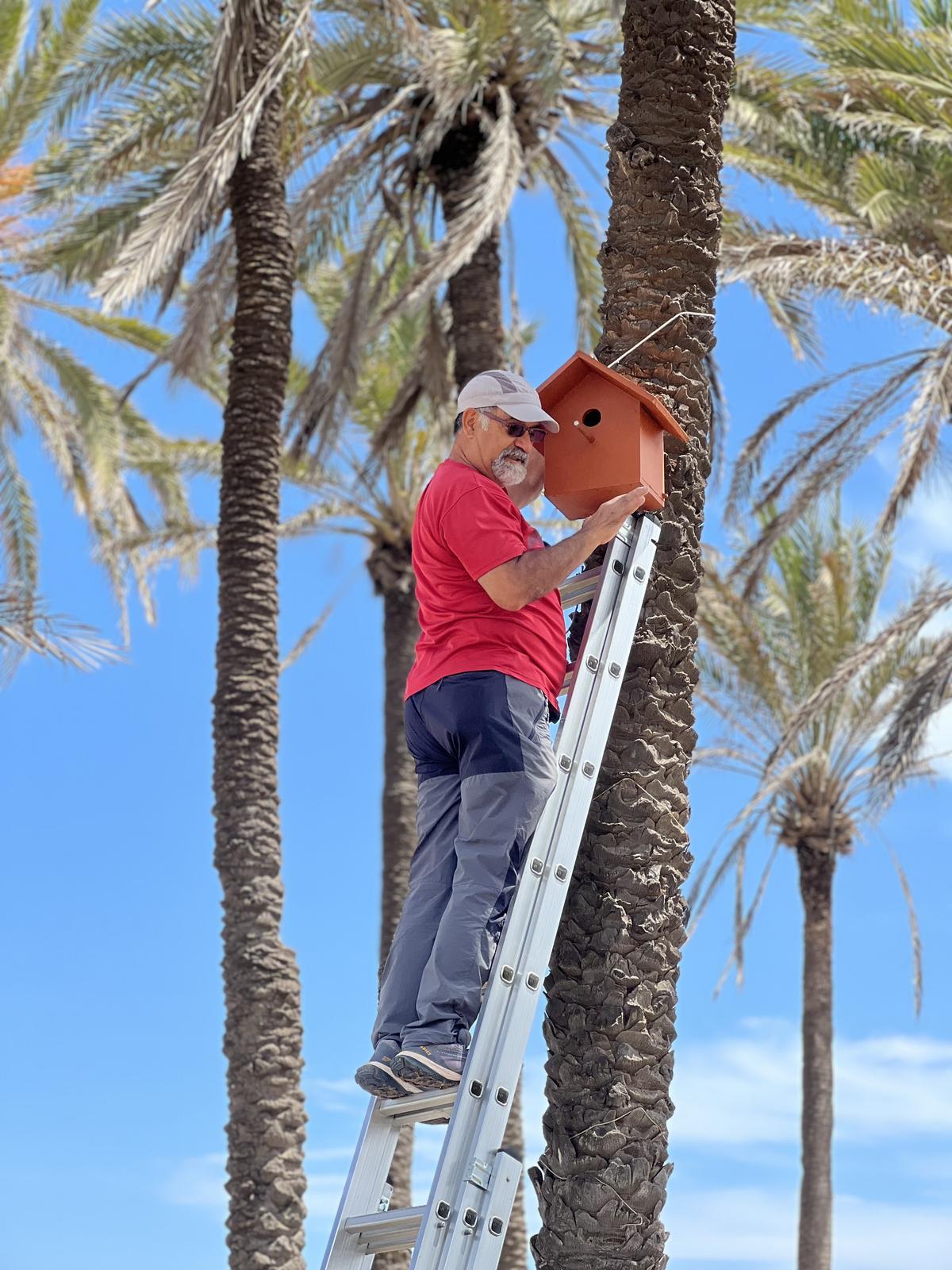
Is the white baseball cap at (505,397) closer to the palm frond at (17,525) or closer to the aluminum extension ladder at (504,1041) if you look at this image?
the aluminum extension ladder at (504,1041)

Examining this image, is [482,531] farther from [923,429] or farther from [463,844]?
[923,429]

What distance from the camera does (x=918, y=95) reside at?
1454 centimetres

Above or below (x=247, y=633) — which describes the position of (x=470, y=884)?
below

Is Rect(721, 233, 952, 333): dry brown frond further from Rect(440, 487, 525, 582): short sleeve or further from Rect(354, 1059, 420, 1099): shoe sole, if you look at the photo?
Rect(354, 1059, 420, 1099): shoe sole

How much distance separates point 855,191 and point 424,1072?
12.1 metres

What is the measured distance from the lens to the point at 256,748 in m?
12.4

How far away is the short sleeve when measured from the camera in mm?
4746

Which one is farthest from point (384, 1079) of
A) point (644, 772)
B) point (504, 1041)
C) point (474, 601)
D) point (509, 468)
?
point (509, 468)

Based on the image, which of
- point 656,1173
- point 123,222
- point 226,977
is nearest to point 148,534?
point 123,222

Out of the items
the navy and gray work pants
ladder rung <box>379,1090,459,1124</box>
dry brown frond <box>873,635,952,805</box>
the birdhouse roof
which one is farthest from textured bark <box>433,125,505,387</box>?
ladder rung <box>379,1090,459,1124</box>

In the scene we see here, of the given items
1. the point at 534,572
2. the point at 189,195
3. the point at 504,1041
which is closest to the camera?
the point at 504,1041

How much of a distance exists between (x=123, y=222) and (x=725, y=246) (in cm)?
607

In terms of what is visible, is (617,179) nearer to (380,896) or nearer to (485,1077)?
(485,1077)

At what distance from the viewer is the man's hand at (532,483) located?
5.46m
